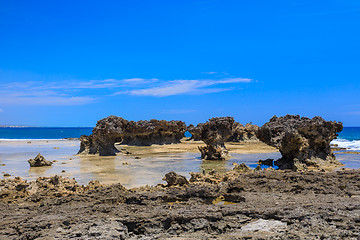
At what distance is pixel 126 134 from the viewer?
1410 inches

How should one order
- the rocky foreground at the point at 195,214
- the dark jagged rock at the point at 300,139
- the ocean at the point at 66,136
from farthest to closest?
1. the ocean at the point at 66,136
2. the dark jagged rock at the point at 300,139
3. the rocky foreground at the point at 195,214

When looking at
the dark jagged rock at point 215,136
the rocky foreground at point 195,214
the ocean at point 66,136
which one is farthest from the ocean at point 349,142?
the rocky foreground at point 195,214

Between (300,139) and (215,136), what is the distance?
7707 millimetres

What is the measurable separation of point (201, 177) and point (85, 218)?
5.87 m

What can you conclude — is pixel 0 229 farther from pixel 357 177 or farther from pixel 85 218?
pixel 357 177

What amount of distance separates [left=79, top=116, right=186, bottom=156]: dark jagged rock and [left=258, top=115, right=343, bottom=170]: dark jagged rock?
41.9 feet

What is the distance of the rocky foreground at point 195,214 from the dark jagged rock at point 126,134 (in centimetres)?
1671

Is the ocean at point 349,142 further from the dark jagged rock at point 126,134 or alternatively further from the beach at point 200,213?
the beach at point 200,213

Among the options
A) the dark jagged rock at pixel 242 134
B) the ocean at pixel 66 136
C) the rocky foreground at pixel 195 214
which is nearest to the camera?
the rocky foreground at pixel 195 214

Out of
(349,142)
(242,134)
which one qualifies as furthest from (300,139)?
(349,142)

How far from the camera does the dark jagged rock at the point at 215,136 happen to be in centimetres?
2095

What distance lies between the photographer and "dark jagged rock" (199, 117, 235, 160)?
20953 mm

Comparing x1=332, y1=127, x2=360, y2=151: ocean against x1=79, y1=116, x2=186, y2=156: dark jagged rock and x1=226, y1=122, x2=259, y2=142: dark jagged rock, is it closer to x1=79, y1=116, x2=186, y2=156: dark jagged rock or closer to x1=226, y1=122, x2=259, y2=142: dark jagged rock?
x1=226, y1=122, x2=259, y2=142: dark jagged rock

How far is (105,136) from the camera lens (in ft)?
80.9
